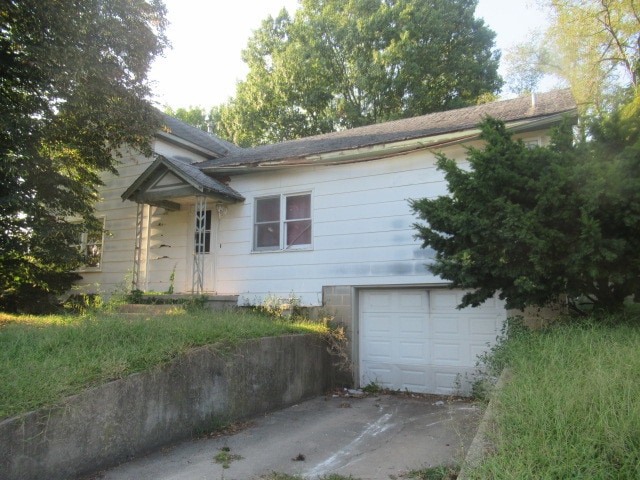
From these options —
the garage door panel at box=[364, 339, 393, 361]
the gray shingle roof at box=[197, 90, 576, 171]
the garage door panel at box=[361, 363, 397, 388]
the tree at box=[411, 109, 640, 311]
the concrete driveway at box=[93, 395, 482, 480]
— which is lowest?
the concrete driveway at box=[93, 395, 482, 480]

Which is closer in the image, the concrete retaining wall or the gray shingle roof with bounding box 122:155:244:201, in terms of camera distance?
the concrete retaining wall

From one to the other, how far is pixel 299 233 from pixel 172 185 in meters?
3.36

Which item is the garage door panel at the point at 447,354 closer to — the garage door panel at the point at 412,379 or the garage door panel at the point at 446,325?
the garage door panel at the point at 446,325

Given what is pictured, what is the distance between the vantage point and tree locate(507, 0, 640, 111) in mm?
16172

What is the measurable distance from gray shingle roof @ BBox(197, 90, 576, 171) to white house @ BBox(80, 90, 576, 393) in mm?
58

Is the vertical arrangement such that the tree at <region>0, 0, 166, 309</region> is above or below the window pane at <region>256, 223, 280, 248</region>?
above

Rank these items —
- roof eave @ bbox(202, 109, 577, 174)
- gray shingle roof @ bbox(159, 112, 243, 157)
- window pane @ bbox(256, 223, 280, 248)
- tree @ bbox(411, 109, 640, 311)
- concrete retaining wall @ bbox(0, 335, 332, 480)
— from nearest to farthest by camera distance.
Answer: concrete retaining wall @ bbox(0, 335, 332, 480) → tree @ bbox(411, 109, 640, 311) → roof eave @ bbox(202, 109, 577, 174) → window pane @ bbox(256, 223, 280, 248) → gray shingle roof @ bbox(159, 112, 243, 157)

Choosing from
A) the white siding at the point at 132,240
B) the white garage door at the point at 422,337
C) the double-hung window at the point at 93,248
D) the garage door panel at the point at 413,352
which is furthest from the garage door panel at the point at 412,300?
the double-hung window at the point at 93,248

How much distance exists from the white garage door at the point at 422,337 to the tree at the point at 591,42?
11441mm

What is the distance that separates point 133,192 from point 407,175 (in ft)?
22.4

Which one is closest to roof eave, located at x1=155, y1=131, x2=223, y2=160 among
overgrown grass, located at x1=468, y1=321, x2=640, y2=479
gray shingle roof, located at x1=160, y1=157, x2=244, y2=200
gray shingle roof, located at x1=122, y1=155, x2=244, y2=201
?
gray shingle roof, located at x1=122, y1=155, x2=244, y2=201

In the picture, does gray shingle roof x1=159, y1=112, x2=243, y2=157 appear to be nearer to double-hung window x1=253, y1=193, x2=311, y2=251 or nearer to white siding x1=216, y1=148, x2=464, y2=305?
white siding x1=216, y1=148, x2=464, y2=305

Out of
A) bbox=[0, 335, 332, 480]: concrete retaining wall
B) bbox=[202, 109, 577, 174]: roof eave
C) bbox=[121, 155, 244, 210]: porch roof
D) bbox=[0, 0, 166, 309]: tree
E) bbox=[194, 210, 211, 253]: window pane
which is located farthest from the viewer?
bbox=[194, 210, 211, 253]: window pane

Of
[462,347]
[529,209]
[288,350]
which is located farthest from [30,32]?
[462,347]
